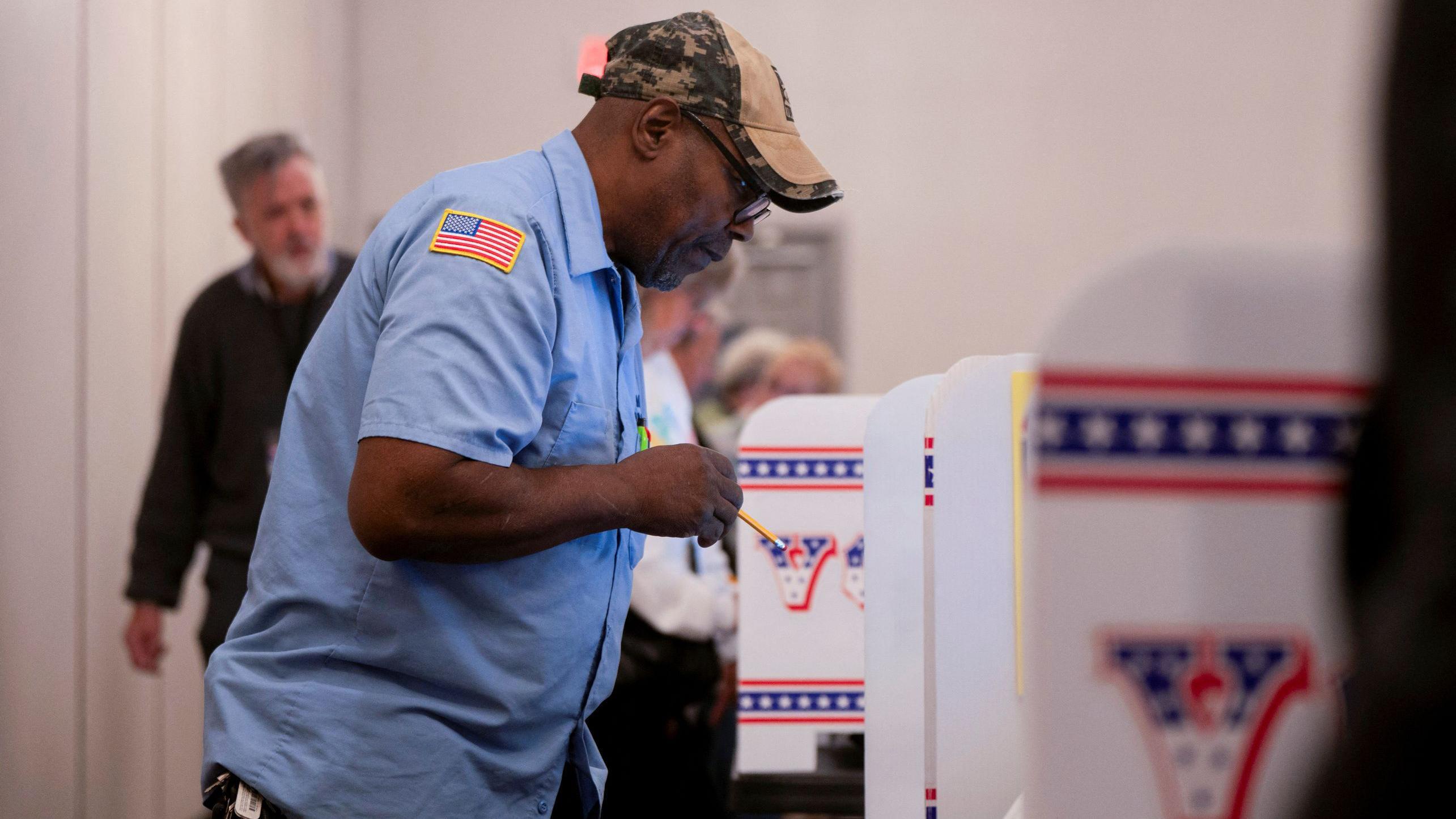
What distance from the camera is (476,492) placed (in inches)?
34.4

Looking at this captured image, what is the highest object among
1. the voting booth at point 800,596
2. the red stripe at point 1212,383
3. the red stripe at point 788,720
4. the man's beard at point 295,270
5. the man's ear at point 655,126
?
the man's ear at point 655,126

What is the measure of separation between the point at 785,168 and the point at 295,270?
5.16ft

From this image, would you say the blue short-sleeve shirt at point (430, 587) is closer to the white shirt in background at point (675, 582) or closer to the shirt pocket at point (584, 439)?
the shirt pocket at point (584, 439)

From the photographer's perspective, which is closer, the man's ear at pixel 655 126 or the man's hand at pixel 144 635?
the man's ear at pixel 655 126

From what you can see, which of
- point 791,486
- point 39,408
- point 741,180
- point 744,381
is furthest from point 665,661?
point 744,381

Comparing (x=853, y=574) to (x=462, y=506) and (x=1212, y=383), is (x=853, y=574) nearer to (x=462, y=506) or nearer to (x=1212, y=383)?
(x=462, y=506)

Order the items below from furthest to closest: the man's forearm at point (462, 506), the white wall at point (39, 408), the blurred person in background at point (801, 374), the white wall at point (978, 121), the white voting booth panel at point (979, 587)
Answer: the white wall at point (978, 121), the blurred person in background at point (801, 374), the white wall at point (39, 408), the white voting booth panel at point (979, 587), the man's forearm at point (462, 506)

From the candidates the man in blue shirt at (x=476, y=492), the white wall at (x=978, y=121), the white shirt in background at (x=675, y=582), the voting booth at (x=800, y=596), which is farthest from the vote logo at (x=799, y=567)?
the white wall at (x=978, y=121)

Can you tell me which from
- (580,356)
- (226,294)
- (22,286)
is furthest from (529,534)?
(22,286)

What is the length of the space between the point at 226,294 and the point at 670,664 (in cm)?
115

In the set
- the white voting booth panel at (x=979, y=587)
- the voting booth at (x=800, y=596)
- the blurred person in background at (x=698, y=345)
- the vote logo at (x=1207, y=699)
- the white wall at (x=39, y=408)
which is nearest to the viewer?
the vote logo at (x=1207, y=699)

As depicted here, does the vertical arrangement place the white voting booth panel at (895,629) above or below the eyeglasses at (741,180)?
below

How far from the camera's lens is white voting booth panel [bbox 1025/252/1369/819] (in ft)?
1.83

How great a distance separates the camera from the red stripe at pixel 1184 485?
22.1 inches
